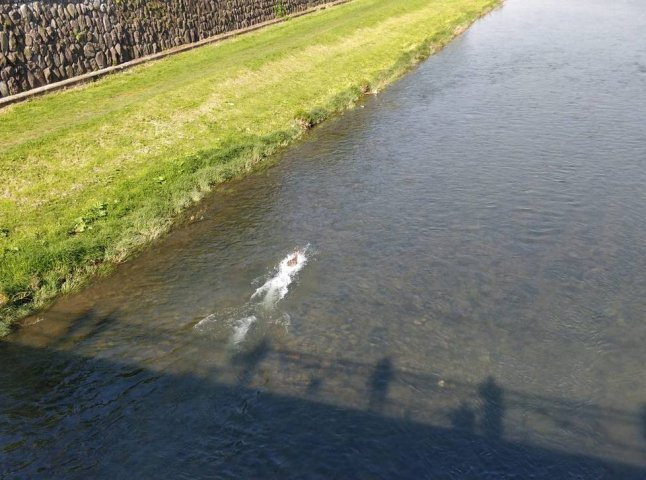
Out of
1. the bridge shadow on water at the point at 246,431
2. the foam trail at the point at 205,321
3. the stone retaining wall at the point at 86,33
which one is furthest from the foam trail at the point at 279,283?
the stone retaining wall at the point at 86,33

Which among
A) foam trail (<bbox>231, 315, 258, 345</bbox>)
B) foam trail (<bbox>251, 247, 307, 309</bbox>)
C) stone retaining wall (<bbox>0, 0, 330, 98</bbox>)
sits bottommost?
foam trail (<bbox>231, 315, 258, 345</bbox>)

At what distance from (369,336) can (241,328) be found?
331cm

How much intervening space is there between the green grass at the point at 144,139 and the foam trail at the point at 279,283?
529 cm

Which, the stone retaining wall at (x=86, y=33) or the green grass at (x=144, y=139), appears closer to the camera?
the green grass at (x=144, y=139)

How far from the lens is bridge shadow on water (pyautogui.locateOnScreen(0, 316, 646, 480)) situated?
11.1 metres

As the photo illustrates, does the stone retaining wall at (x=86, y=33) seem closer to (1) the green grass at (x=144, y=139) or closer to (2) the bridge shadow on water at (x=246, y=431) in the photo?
(1) the green grass at (x=144, y=139)

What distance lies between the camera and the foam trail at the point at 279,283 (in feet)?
→ 52.2

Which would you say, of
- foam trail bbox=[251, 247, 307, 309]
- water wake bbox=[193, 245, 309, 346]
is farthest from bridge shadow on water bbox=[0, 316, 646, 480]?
A: foam trail bbox=[251, 247, 307, 309]

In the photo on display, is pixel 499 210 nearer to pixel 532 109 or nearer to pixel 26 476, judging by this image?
pixel 532 109

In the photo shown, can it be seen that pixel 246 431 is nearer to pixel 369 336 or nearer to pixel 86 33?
pixel 369 336

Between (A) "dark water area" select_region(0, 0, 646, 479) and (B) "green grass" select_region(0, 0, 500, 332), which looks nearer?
(A) "dark water area" select_region(0, 0, 646, 479)

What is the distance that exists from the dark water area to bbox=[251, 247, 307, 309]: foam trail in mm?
74

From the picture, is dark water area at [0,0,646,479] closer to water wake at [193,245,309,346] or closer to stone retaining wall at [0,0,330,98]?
water wake at [193,245,309,346]

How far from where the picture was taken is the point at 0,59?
1072 inches
